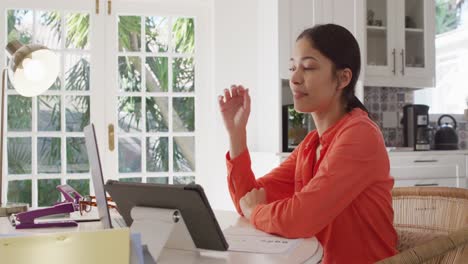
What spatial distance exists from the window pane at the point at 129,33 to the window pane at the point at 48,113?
64 cm

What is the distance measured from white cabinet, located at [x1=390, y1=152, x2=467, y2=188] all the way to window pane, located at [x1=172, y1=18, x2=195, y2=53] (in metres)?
1.73

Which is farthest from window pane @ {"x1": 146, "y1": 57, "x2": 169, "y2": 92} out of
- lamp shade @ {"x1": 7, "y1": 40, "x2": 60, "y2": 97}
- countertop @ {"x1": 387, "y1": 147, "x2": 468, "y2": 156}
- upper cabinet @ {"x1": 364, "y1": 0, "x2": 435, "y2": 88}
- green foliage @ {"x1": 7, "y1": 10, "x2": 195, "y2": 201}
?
lamp shade @ {"x1": 7, "y1": 40, "x2": 60, "y2": 97}

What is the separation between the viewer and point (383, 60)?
3861 mm

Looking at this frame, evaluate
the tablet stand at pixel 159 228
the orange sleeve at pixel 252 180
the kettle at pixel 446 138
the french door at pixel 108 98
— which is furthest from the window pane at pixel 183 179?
the tablet stand at pixel 159 228

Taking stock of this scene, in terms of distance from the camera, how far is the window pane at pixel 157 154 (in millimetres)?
3881

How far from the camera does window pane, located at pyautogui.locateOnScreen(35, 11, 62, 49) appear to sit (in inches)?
147

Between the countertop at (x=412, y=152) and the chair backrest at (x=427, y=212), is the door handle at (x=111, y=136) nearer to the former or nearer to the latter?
the countertop at (x=412, y=152)

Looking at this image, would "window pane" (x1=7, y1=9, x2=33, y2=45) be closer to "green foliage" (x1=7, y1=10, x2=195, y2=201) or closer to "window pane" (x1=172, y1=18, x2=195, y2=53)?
"green foliage" (x1=7, y1=10, x2=195, y2=201)

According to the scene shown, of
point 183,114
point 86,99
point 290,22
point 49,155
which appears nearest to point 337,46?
point 290,22

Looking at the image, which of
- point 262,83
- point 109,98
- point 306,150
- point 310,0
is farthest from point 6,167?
point 306,150

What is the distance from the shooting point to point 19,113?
144 inches

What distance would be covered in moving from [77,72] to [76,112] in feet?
0.98

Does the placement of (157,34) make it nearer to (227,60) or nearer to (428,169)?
(227,60)

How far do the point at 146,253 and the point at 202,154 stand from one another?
2930 millimetres
